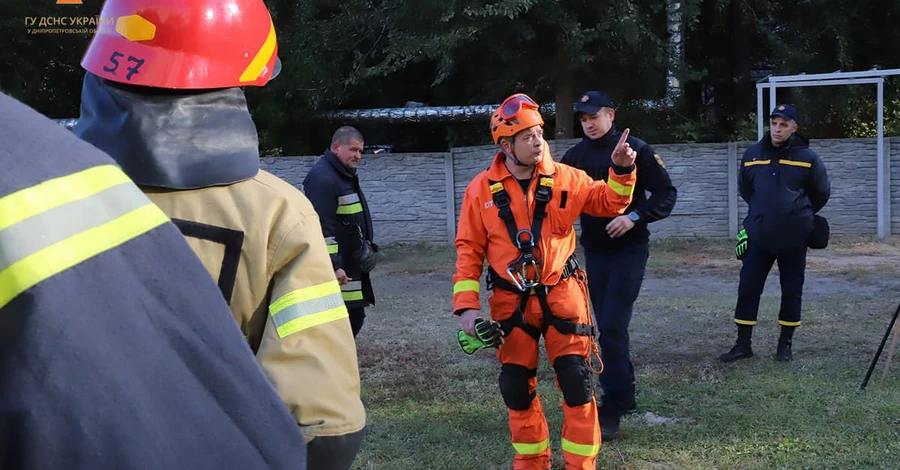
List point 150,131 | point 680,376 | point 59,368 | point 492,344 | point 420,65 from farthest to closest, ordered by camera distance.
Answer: point 420,65 → point 680,376 → point 492,344 → point 150,131 → point 59,368

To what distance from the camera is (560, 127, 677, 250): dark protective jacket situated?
5547 mm

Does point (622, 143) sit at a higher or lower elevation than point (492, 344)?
higher

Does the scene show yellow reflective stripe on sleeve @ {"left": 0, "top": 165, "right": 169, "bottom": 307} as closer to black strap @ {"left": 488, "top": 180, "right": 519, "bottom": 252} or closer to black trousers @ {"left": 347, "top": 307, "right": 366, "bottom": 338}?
black strap @ {"left": 488, "top": 180, "right": 519, "bottom": 252}

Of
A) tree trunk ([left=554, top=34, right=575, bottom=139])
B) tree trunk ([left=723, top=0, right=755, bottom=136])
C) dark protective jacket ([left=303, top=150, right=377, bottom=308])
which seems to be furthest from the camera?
tree trunk ([left=723, top=0, right=755, bottom=136])

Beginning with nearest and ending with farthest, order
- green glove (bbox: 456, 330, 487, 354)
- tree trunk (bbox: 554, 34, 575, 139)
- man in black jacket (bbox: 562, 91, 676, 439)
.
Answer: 1. green glove (bbox: 456, 330, 487, 354)
2. man in black jacket (bbox: 562, 91, 676, 439)
3. tree trunk (bbox: 554, 34, 575, 139)

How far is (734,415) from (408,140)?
1664 centimetres

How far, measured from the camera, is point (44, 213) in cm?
87

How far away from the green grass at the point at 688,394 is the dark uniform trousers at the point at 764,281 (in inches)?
15.3

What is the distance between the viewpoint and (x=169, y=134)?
1.72 metres

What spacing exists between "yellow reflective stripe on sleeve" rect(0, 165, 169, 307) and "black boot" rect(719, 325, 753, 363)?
22.6 feet

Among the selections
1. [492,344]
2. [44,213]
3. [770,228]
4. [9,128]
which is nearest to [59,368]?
[44,213]

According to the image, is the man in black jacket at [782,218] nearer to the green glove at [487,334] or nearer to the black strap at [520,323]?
the black strap at [520,323]

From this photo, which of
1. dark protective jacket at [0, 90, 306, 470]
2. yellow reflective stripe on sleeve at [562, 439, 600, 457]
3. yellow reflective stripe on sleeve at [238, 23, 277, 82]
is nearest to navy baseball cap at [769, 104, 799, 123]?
yellow reflective stripe on sleeve at [562, 439, 600, 457]

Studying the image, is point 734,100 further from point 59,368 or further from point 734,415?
point 59,368
